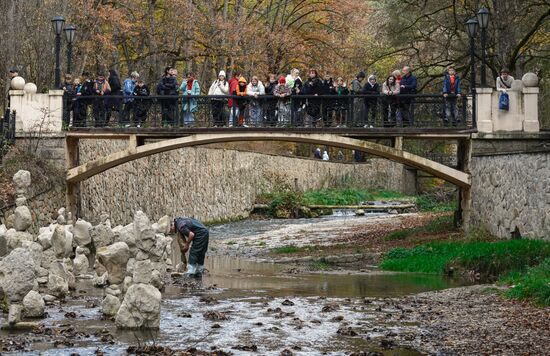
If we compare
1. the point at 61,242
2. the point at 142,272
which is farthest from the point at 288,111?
the point at 142,272

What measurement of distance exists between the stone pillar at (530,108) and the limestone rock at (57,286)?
574 inches

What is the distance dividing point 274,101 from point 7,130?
6937mm

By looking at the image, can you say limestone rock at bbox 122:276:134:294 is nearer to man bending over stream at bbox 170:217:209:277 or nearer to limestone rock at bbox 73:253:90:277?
limestone rock at bbox 73:253:90:277

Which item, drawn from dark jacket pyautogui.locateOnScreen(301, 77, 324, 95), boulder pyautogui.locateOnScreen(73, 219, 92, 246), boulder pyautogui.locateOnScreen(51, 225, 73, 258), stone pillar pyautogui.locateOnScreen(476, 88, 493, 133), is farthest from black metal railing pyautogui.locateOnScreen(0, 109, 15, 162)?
stone pillar pyautogui.locateOnScreen(476, 88, 493, 133)

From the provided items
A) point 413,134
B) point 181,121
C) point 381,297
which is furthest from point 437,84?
point 381,297

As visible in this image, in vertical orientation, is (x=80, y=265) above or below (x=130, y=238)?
below

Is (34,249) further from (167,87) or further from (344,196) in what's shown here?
(344,196)

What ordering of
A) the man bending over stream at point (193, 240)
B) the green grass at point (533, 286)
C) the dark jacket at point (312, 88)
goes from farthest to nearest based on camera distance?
1. the dark jacket at point (312, 88)
2. the man bending over stream at point (193, 240)
3. the green grass at point (533, 286)

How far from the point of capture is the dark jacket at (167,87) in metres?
29.2

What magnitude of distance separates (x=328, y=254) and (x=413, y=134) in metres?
4.05

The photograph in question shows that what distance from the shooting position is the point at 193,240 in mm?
20281

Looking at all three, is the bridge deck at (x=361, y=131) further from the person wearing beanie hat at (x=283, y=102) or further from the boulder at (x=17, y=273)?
the boulder at (x=17, y=273)

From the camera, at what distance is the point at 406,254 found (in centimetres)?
2497

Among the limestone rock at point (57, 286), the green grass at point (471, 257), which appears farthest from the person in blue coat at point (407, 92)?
the limestone rock at point (57, 286)
